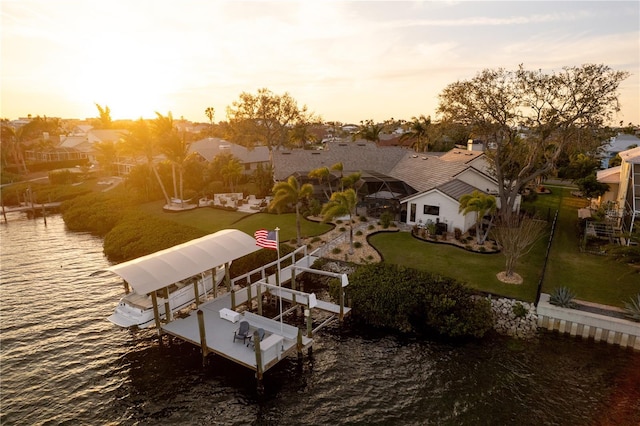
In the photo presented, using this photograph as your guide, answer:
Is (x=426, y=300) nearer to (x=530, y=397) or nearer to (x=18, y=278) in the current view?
(x=530, y=397)

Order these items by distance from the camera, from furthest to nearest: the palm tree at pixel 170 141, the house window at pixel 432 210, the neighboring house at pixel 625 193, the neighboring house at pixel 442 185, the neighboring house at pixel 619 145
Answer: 1. the neighboring house at pixel 619 145
2. the palm tree at pixel 170 141
3. the house window at pixel 432 210
4. the neighboring house at pixel 442 185
5. the neighboring house at pixel 625 193

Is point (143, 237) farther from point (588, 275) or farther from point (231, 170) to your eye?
point (588, 275)

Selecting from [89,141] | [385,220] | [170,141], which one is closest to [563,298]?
[385,220]

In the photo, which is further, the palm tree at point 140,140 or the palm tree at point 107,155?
the palm tree at point 107,155

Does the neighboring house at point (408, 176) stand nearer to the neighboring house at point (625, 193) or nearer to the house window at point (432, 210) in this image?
the house window at point (432, 210)

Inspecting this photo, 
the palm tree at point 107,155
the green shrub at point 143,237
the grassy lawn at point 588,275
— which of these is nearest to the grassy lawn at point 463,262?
the grassy lawn at point 588,275
